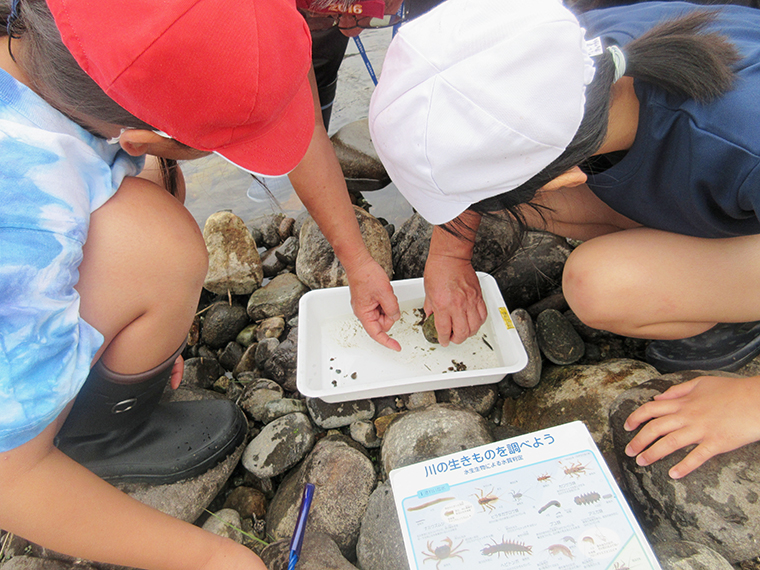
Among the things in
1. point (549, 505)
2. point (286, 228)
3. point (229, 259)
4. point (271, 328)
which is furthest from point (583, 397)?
point (286, 228)

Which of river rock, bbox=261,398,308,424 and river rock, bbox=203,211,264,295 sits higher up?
river rock, bbox=203,211,264,295

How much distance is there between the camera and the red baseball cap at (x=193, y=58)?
0.73 metres

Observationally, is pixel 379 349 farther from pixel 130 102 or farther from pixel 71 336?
pixel 130 102

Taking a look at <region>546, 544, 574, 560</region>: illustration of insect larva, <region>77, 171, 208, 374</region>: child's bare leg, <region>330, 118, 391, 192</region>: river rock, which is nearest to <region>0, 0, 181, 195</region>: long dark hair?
<region>77, 171, 208, 374</region>: child's bare leg

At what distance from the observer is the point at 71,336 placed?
945 millimetres

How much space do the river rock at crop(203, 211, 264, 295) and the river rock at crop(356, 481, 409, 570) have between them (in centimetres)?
134

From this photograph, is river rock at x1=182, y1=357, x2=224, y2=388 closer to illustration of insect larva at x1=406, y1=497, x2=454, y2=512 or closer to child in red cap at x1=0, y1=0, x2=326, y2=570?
child in red cap at x1=0, y1=0, x2=326, y2=570

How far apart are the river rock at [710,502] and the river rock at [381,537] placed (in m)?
0.72

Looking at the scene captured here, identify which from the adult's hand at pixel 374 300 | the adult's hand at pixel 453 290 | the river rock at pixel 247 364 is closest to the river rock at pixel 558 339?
the adult's hand at pixel 453 290

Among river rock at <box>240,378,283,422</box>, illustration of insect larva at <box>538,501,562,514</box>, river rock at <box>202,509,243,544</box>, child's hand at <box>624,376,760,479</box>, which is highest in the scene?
child's hand at <box>624,376,760,479</box>

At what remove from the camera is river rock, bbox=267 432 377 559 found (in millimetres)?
1388

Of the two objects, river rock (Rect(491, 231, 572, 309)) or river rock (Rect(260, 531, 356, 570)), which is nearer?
river rock (Rect(260, 531, 356, 570))

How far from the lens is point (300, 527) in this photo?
129 cm

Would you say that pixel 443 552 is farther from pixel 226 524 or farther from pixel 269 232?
pixel 269 232
